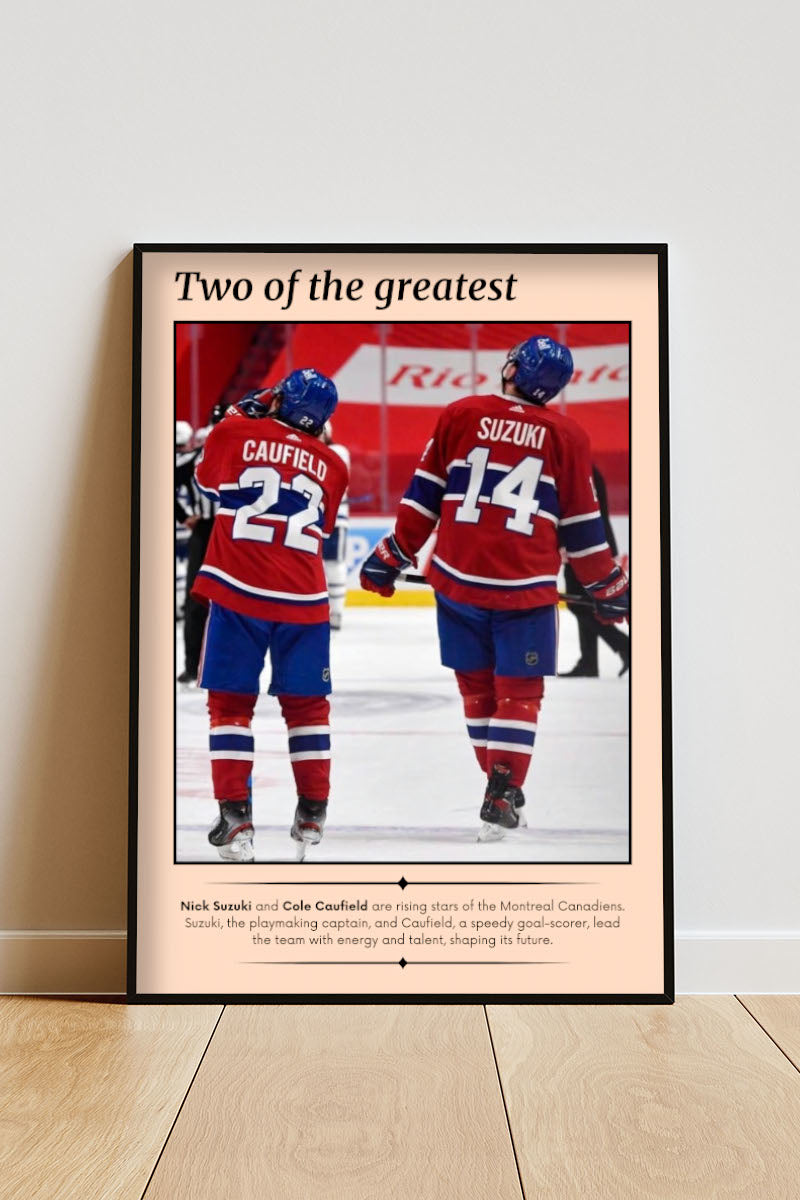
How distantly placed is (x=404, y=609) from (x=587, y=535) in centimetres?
39

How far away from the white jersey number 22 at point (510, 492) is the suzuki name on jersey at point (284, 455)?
29 centimetres

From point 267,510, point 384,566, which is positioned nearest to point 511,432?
point 384,566

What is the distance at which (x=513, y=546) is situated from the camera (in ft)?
7.07

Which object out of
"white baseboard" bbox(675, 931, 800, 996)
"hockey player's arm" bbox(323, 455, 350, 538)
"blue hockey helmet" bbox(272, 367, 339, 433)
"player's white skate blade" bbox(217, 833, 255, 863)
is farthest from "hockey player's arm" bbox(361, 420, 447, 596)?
"white baseboard" bbox(675, 931, 800, 996)

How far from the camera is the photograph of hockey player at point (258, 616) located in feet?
7.02

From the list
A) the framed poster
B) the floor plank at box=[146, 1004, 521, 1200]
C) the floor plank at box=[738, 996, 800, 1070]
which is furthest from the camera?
the framed poster

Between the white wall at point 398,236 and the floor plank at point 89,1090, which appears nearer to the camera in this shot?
the floor plank at point 89,1090

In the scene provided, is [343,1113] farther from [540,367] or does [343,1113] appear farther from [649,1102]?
[540,367]

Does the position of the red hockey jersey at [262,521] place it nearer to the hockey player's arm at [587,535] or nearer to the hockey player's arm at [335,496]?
the hockey player's arm at [335,496]

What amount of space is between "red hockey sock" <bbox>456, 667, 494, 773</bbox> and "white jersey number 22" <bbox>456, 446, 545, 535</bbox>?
0.30m

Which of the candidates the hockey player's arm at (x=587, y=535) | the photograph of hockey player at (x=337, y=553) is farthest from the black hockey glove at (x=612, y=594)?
the photograph of hockey player at (x=337, y=553)

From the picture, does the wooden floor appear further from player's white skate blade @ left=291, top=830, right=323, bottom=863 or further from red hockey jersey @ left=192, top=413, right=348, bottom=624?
red hockey jersey @ left=192, top=413, right=348, bottom=624

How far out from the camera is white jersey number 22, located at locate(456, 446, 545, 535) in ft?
7.07

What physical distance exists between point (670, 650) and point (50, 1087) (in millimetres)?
1349
